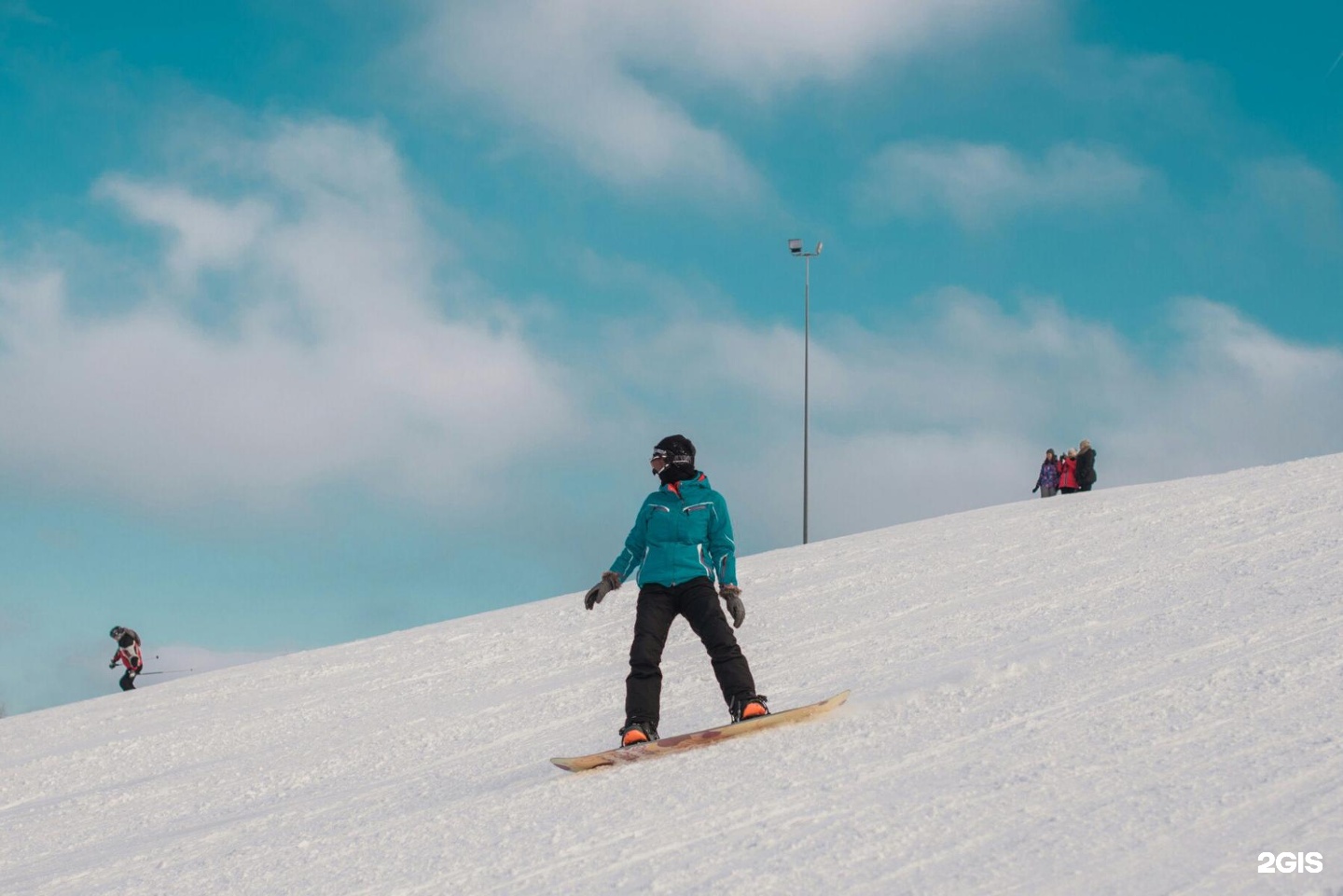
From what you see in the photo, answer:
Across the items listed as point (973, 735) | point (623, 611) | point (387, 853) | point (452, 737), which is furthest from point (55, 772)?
point (973, 735)

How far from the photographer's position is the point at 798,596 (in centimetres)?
1180

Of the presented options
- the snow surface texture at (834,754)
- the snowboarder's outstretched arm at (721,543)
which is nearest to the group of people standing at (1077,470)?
the snow surface texture at (834,754)

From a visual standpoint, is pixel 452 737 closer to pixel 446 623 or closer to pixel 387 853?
pixel 387 853

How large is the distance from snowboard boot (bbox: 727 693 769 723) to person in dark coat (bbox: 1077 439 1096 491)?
15.8 metres

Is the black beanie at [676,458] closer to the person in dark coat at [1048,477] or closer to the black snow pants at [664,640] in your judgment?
the black snow pants at [664,640]

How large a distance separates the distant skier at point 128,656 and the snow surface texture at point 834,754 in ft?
16.3

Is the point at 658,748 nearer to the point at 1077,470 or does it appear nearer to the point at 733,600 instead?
the point at 733,600

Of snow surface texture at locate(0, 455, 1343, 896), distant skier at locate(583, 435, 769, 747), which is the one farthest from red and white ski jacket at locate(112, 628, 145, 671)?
distant skier at locate(583, 435, 769, 747)

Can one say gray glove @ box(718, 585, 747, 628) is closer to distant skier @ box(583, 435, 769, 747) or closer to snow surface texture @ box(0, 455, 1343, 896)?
distant skier @ box(583, 435, 769, 747)

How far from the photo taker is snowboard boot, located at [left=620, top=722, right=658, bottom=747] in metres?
5.50

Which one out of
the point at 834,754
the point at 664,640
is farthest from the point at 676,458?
the point at 834,754

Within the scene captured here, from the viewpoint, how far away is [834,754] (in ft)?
16.1

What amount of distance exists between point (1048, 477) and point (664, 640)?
1691cm

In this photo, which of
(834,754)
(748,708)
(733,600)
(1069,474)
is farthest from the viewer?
(1069,474)
